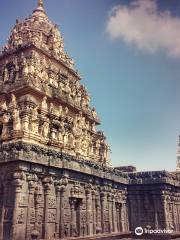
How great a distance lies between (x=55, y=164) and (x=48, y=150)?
35.2 inches

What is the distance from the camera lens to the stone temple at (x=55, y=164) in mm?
14391

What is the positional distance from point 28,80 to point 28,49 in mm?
4259

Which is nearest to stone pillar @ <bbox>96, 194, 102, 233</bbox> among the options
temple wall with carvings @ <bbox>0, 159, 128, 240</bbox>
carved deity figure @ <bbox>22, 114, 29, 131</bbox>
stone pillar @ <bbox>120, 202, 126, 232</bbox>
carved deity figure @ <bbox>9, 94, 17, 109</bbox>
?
temple wall with carvings @ <bbox>0, 159, 128, 240</bbox>

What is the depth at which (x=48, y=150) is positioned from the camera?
1595 cm

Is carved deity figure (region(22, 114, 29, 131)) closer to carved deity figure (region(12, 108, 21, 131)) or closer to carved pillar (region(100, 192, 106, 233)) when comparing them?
carved deity figure (region(12, 108, 21, 131))

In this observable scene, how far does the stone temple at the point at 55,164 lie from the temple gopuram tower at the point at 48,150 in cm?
5

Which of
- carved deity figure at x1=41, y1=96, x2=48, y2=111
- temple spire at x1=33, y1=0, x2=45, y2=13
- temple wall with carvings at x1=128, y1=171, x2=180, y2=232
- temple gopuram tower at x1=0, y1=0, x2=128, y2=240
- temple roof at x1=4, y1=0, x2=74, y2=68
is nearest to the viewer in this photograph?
temple gopuram tower at x1=0, y1=0, x2=128, y2=240

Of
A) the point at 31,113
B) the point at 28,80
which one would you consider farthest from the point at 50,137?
the point at 28,80

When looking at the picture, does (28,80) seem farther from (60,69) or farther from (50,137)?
(60,69)

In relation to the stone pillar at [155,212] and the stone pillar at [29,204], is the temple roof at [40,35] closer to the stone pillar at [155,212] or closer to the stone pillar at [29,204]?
the stone pillar at [29,204]

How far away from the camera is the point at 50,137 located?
1988 cm

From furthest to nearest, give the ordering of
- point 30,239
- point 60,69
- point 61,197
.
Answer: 1. point 60,69
2. point 61,197
3. point 30,239

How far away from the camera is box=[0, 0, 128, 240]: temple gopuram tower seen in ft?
46.9

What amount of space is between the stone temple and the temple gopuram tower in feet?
0.17
